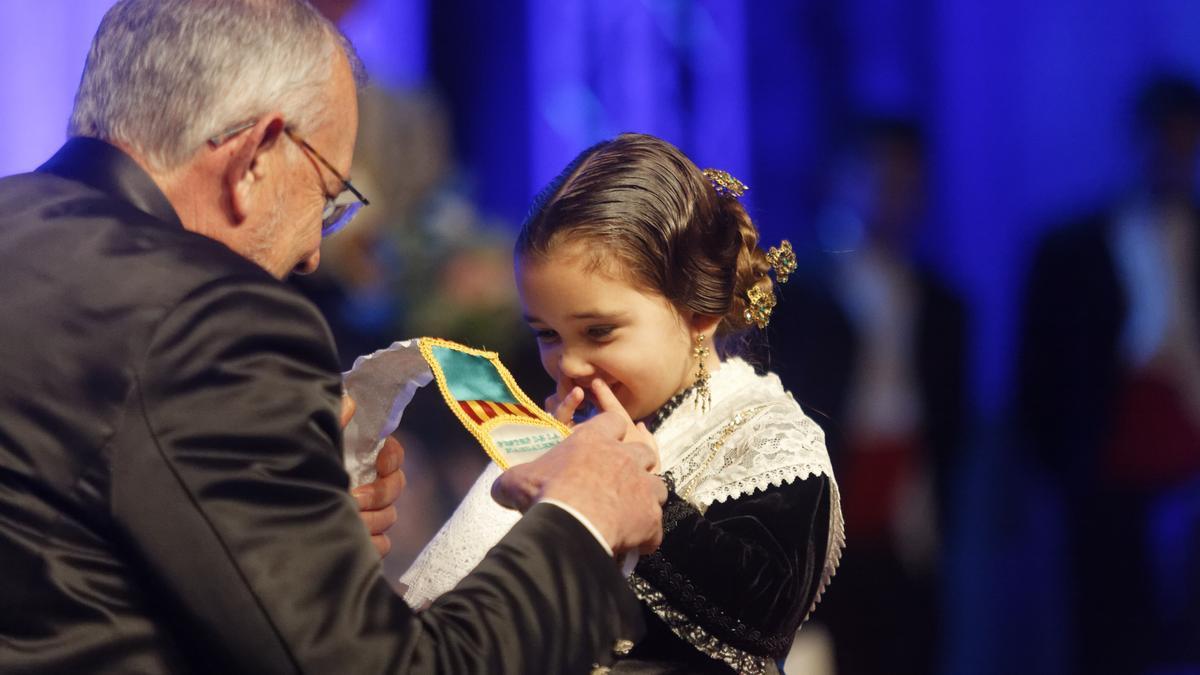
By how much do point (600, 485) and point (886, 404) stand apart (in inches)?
110

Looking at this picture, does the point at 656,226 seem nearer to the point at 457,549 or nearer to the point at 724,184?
the point at 724,184

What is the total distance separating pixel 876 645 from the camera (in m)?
4.04

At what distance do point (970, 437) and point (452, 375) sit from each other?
115 inches

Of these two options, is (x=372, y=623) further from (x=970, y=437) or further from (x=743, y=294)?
(x=970, y=437)

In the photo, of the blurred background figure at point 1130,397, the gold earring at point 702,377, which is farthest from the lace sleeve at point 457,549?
the blurred background figure at point 1130,397

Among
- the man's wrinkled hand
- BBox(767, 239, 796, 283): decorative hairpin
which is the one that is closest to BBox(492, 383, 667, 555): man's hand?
the man's wrinkled hand

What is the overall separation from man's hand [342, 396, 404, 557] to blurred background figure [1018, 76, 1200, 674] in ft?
9.26

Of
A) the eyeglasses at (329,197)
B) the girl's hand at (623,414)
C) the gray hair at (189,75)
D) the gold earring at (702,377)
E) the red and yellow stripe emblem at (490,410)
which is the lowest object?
the gold earring at (702,377)

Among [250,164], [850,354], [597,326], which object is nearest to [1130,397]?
[850,354]

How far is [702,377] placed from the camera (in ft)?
7.29

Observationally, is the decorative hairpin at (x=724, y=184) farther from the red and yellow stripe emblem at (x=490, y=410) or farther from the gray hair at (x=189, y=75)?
the gray hair at (x=189, y=75)

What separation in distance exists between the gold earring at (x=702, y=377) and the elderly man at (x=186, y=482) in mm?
708

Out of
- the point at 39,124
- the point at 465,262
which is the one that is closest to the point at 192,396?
the point at 465,262

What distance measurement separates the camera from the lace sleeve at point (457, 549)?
1933mm
